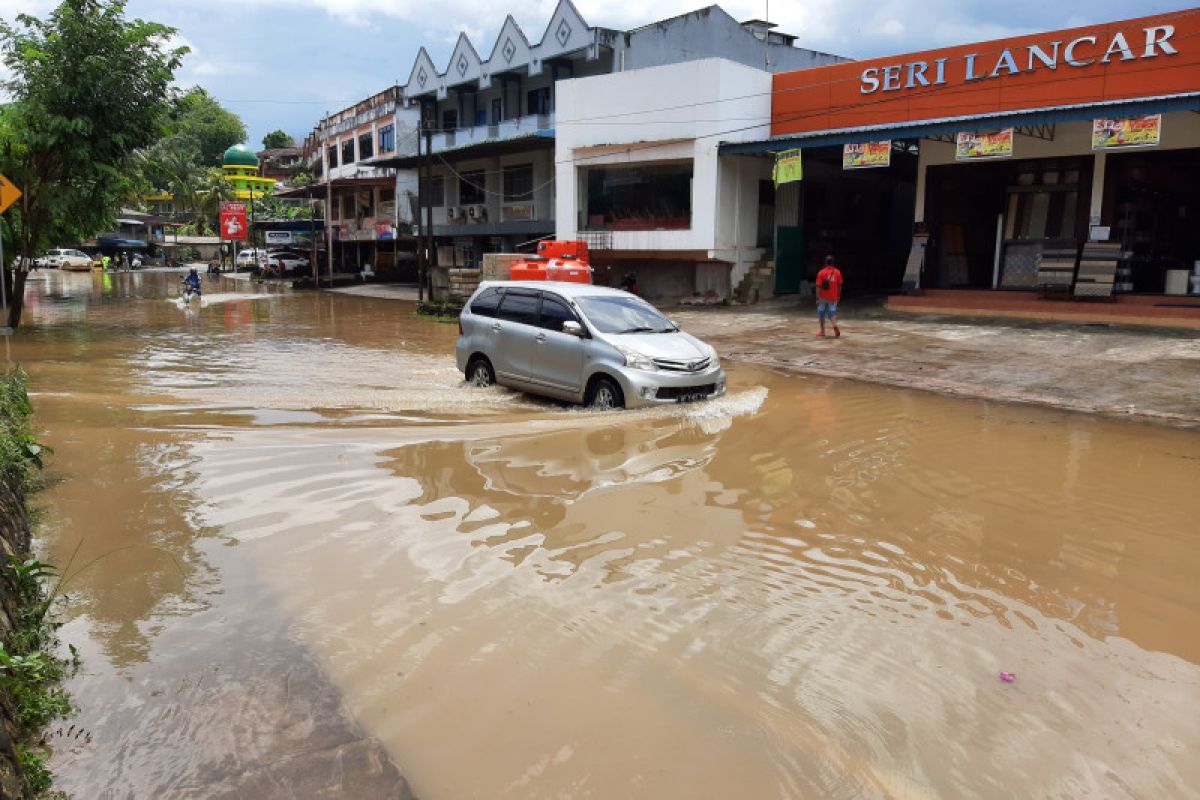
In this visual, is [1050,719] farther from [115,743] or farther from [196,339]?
[196,339]

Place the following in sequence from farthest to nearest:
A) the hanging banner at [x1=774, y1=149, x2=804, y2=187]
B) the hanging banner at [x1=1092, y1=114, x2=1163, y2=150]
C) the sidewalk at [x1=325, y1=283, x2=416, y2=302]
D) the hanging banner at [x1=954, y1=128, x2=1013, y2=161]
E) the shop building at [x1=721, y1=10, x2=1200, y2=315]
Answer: the sidewalk at [x1=325, y1=283, x2=416, y2=302] → the hanging banner at [x1=774, y1=149, x2=804, y2=187] → the hanging banner at [x1=954, y1=128, x2=1013, y2=161] → the shop building at [x1=721, y1=10, x2=1200, y2=315] → the hanging banner at [x1=1092, y1=114, x2=1163, y2=150]

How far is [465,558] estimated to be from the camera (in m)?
5.68

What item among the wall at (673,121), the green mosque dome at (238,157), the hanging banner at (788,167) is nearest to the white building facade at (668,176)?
the wall at (673,121)

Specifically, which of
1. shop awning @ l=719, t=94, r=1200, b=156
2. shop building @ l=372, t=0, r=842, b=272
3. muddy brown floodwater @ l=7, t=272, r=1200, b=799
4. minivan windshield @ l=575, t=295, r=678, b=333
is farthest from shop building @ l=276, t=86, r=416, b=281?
muddy brown floodwater @ l=7, t=272, r=1200, b=799

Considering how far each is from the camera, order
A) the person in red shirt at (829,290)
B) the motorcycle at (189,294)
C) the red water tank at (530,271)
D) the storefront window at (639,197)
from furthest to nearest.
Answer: the motorcycle at (189,294)
the storefront window at (639,197)
the red water tank at (530,271)
the person in red shirt at (829,290)

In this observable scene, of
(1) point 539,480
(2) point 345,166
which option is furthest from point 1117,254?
(2) point 345,166

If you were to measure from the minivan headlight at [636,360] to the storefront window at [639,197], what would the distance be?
15696mm

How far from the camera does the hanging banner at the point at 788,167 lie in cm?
2147

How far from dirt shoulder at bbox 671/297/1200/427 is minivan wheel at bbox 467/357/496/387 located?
18.2 feet

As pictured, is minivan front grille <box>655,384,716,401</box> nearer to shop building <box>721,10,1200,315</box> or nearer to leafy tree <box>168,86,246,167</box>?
shop building <box>721,10,1200,315</box>

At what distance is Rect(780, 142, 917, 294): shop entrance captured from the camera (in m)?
26.4

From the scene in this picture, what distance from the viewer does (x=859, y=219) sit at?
28.2m

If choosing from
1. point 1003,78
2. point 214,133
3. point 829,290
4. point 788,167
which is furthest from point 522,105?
point 214,133

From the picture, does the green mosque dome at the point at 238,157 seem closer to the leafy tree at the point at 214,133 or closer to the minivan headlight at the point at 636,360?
the leafy tree at the point at 214,133
